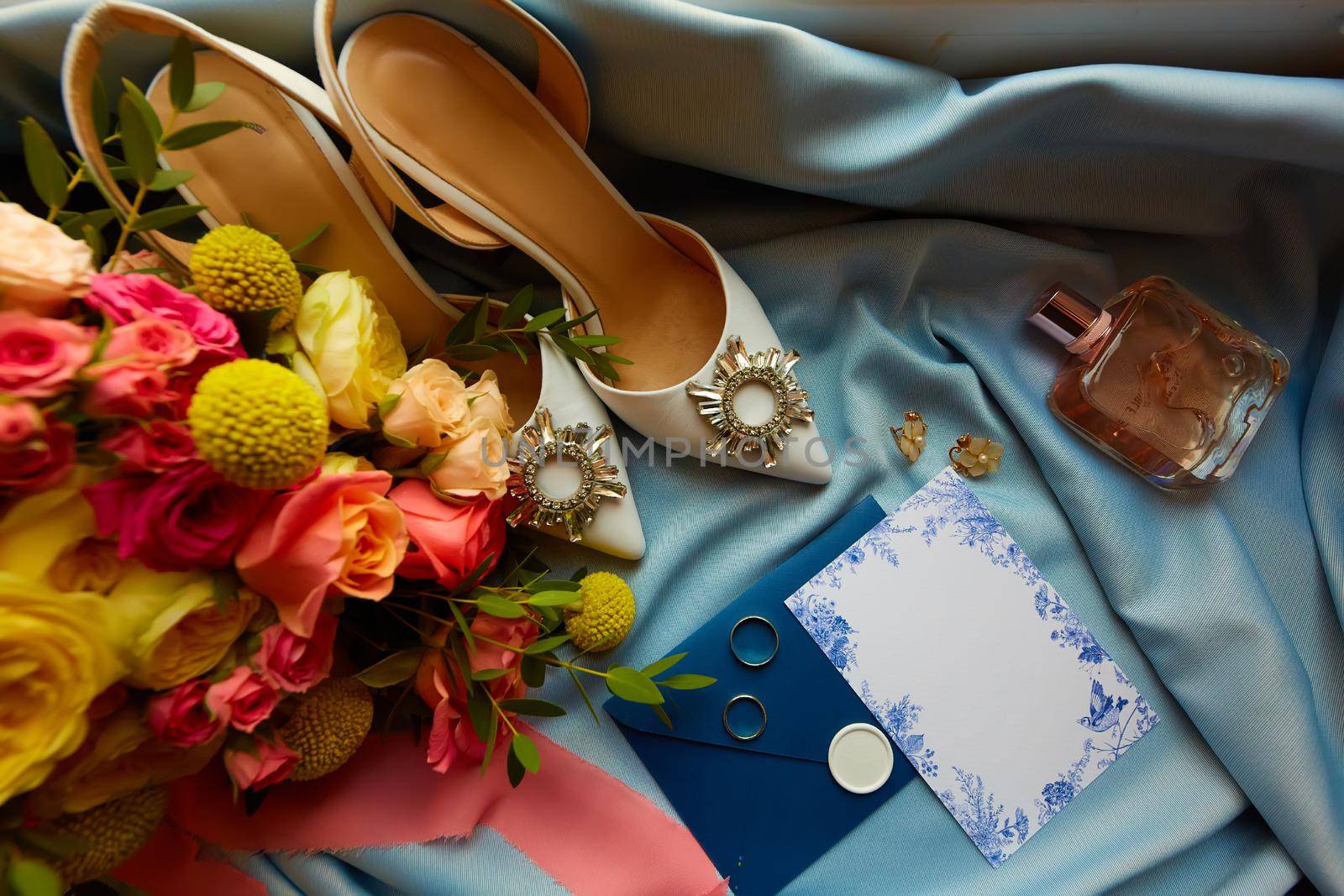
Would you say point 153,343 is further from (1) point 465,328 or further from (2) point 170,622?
(1) point 465,328

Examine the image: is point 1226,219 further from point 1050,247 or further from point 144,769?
point 144,769

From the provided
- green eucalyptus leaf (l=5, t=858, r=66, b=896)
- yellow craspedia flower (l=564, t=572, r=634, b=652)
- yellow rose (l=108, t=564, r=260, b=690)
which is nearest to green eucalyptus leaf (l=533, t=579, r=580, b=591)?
yellow craspedia flower (l=564, t=572, r=634, b=652)

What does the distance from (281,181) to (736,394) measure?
47 cm

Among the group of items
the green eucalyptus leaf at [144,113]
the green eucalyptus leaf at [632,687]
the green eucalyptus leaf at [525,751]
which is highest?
the green eucalyptus leaf at [144,113]

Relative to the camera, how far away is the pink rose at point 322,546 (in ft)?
1.57

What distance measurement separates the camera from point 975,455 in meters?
0.85

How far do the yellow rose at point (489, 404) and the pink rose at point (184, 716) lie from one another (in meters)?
0.25

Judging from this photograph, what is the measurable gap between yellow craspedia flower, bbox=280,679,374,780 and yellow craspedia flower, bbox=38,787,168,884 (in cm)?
9

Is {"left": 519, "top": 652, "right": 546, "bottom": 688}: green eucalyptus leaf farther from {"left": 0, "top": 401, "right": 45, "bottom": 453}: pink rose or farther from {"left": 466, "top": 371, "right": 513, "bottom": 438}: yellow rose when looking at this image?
{"left": 0, "top": 401, "right": 45, "bottom": 453}: pink rose

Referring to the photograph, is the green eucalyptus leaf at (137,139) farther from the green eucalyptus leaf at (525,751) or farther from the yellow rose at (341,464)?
the green eucalyptus leaf at (525,751)

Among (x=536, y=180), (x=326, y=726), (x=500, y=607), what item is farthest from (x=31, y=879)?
(x=536, y=180)

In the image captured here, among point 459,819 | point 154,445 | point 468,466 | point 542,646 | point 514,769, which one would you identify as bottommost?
point 459,819

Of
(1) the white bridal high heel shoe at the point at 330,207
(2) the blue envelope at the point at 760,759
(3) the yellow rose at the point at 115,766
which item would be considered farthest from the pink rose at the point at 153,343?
(2) the blue envelope at the point at 760,759

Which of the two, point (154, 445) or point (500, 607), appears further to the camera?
point (500, 607)
